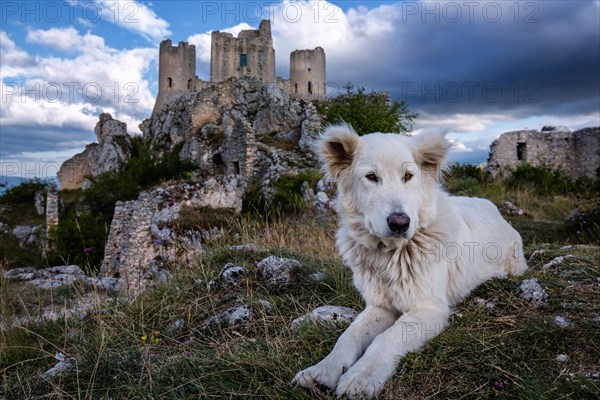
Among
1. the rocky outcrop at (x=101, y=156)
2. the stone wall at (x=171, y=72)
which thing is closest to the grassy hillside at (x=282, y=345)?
the rocky outcrop at (x=101, y=156)

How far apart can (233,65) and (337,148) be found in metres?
51.0

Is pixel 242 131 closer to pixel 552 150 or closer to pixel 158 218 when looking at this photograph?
pixel 158 218

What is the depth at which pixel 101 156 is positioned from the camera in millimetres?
36656

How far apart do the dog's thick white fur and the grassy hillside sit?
0.44 feet

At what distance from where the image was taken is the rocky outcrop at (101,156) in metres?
36.2

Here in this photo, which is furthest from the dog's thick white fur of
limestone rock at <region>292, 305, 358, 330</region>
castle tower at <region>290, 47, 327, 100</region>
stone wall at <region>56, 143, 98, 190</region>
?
castle tower at <region>290, 47, 327, 100</region>

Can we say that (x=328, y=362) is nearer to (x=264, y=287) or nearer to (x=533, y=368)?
(x=533, y=368)

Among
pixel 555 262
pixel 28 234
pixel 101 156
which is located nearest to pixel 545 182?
pixel 555 262

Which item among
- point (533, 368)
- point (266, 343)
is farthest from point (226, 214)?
point (533, 368)

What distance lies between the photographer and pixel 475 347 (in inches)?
102

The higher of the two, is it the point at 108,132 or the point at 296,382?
the point at 108,132

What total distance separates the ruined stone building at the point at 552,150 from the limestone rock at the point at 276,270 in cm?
2109

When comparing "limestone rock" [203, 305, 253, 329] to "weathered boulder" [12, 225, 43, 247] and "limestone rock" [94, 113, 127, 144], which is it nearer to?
"weathered boulder" [12, 225, 43, 247]

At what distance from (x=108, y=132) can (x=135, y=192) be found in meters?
18.8
